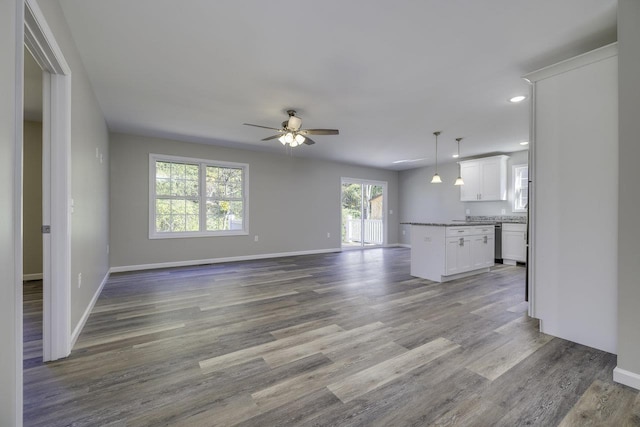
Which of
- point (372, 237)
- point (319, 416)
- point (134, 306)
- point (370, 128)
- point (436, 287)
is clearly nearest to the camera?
point (319, 416)

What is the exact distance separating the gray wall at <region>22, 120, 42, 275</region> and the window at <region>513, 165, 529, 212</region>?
912 centimetres

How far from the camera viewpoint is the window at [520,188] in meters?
6.24

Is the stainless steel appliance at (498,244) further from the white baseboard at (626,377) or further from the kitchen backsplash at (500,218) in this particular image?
the white baseboard at (626,377)

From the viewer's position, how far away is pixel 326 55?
2.53 metres

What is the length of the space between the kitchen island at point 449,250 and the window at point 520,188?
1987 millimetres

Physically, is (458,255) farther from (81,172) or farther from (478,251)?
(81,172)

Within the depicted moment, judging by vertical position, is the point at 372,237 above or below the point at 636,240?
below

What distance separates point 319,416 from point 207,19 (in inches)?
107

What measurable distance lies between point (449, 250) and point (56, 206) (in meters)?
4.55

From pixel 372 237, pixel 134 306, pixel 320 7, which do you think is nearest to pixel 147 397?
pixel 134 306

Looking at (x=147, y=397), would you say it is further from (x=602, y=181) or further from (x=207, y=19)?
(x=602, y=181)

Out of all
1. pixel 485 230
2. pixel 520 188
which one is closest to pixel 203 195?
pixel 485 230

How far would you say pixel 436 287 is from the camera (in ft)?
13.1

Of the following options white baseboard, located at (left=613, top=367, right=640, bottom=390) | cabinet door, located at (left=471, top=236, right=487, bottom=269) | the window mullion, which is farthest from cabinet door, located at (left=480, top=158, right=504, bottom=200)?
the window mullion
